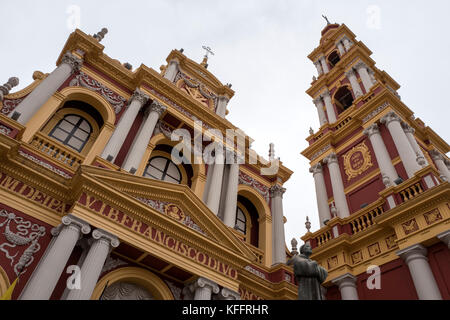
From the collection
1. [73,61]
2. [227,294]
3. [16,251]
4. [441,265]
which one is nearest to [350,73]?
[441,265]

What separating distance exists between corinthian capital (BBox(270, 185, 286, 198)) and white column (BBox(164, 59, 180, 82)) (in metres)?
7.00

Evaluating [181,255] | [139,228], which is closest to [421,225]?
[181,255]

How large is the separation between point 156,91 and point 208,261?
7570 millimetres

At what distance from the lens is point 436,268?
30.2 feet

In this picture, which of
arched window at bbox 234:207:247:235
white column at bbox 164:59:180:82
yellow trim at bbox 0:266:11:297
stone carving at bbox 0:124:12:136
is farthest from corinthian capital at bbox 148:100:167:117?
yellow trim at bbox 0:266:11:297

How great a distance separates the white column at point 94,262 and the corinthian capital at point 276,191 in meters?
9.03

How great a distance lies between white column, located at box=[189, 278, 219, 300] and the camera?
884 cm

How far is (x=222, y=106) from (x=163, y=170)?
5.50 m

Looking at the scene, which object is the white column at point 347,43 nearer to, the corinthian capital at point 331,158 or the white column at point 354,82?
the white column at point 354,82

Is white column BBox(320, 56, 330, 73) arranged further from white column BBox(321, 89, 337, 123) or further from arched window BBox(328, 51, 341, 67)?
white column BBox(321, 89, 337, 123)

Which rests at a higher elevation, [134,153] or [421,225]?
[134,153]

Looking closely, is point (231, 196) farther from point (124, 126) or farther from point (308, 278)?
point (308, 278)
